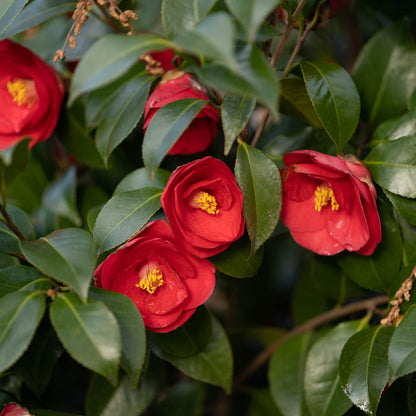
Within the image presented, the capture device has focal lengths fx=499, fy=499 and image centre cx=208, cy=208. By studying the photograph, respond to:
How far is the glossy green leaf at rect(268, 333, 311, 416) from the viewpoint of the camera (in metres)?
0.90

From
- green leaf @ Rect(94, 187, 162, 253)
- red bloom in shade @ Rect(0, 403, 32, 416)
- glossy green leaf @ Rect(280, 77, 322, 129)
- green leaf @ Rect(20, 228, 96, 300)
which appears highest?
glossy green leaf @ Rect(280, 77, 322, 129)

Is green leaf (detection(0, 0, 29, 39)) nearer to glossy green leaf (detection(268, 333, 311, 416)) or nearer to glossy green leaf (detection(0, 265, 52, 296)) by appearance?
glossy green leaf (detection(0, 265, 52, 296))

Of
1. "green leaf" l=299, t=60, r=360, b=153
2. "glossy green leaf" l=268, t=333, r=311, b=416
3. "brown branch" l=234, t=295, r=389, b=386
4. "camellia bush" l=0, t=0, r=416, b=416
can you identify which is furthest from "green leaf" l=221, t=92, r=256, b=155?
"glossy green leaf" l=268, t=333, r=311, b=416

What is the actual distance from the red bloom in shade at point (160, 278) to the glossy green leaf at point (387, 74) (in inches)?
17.0

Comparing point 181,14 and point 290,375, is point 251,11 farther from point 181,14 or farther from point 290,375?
point 290,375

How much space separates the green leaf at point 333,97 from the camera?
679mm

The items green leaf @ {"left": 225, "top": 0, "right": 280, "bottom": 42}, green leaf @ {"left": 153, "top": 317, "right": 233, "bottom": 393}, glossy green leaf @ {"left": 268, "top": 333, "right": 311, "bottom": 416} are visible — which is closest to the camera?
green leaf @ {"left": 225, "top": 0, "right": 280, "bottom": 42}

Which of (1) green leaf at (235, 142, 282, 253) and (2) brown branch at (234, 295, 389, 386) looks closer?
(1) green leaf at (235, 142, 282, 253)

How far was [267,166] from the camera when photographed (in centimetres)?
65

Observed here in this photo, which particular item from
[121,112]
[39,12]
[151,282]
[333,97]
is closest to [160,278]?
[151,282]

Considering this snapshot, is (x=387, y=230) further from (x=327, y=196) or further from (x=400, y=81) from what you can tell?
(x=400, y=81)

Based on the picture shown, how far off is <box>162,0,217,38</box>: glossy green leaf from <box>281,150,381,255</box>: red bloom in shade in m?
0.21

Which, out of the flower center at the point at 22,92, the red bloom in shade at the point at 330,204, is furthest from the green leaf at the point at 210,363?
the flower center at the point at 22,92

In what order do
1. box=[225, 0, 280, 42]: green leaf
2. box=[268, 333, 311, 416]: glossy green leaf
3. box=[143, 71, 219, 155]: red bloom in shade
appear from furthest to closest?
box=[268, 333, 311, 416]: glossy green leaf
box=[143, 71, 219, 155]: red bloom in shade
box=[225, 0, 280, 42]: green leaf
